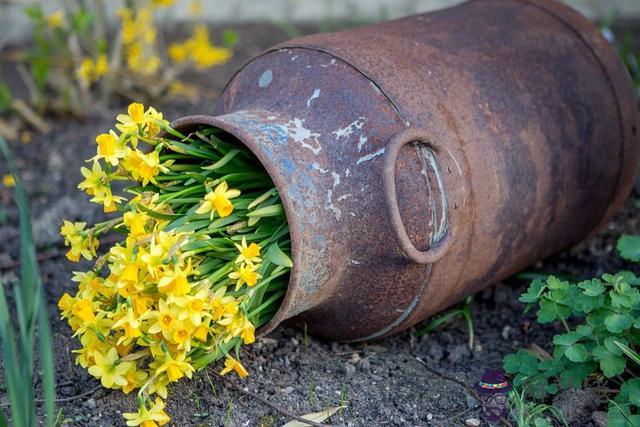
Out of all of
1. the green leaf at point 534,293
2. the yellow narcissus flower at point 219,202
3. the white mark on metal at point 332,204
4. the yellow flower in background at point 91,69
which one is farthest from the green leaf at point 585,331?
the yellow flower in background at point 91,69

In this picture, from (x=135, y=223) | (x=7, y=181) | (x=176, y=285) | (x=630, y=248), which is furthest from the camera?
(x=7, y=181)

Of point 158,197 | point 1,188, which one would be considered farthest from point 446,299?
point 1,188

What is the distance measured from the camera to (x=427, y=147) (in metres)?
1.95

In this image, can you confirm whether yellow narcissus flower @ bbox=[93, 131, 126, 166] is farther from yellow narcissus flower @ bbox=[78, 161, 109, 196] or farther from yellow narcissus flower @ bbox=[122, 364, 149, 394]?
yellow narcissus flower @ bbox=[122, 364, 149, 394]

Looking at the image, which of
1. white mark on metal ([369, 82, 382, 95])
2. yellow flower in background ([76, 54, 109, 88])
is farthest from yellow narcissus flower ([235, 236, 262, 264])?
yellow flower in background ([76, 54, 109, 88])

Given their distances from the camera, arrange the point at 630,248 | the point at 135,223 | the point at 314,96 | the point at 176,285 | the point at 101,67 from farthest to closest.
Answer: the point at 101,67
the point at 630,248
the point at 314,96
the point at 135,223
the point at 176,285

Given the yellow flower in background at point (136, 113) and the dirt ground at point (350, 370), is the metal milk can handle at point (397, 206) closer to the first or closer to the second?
the dirt ground at point (350, 370)

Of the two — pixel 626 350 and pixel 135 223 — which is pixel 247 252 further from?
pixel 626 350

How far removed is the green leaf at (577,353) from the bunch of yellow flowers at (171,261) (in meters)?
0.61

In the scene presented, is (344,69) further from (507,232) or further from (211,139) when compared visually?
(507,232)

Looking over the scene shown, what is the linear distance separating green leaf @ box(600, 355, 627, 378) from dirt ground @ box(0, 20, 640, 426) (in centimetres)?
15

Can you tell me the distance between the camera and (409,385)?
6.76ft

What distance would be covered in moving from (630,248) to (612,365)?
0.37 meters

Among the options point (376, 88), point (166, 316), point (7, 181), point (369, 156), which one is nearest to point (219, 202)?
point (166, 316)
